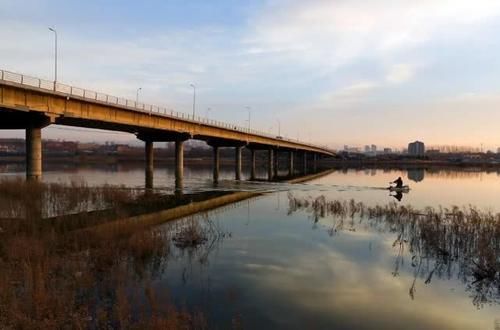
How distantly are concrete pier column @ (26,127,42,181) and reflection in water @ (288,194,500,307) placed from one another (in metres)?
24.3

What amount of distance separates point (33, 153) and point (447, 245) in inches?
1307

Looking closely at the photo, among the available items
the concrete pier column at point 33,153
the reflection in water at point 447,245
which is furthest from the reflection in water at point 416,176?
the concrete pier column at point 33,153

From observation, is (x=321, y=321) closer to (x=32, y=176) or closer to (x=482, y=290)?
(x=482, y=290)

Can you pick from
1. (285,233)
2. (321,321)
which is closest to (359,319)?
(321,321)

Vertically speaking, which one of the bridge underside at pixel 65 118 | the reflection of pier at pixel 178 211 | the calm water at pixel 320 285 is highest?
the bridge underside at pixel 65 118

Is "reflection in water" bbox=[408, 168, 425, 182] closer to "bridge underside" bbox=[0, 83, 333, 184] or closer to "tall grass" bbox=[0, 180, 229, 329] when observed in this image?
"bridge underside" bbox=[0, 83, 333, 184]

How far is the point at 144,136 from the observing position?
221 ft

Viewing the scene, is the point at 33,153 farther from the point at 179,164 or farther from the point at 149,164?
the point at 179,164

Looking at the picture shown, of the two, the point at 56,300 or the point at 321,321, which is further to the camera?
the point at 321,321

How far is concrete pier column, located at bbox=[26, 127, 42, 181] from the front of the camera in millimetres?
37281

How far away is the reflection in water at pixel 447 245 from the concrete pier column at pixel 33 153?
24.3 meters

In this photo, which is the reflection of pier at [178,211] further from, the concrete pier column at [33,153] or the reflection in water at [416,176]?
the reflection in water at [416,176]

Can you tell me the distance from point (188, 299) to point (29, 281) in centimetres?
399

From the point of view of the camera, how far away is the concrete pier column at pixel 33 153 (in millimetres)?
37281
